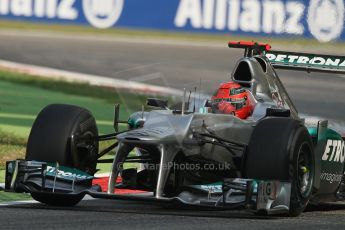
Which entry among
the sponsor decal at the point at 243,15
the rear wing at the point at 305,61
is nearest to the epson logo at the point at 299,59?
the rear wing at the point at 305,61

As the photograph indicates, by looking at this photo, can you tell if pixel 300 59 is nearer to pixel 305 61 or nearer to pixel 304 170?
pixel 305 61

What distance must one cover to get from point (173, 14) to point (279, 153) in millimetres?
11965

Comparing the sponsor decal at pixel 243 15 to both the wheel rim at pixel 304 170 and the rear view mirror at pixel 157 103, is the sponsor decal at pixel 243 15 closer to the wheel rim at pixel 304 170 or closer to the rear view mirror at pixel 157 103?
the rear view mirror at pixel 157 103

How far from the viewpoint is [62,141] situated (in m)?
9.98

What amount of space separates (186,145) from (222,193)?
2.01 feet

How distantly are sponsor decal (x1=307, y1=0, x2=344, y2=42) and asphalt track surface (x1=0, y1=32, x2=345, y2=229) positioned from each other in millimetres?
983

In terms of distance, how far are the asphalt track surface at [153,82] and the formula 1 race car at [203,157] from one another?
19cm

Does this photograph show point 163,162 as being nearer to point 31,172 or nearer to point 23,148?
point 31,172

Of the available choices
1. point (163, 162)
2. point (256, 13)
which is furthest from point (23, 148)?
point (256, 13)

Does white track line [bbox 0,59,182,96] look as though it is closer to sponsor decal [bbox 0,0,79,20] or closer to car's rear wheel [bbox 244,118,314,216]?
sponsor decal [bbox 0,0,79,20]

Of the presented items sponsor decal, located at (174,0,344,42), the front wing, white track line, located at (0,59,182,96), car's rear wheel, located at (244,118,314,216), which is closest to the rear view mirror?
the front wing

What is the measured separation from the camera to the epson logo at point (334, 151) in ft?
34.4

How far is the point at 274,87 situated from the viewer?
36.6ft

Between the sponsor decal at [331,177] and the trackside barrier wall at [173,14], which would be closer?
the sponsor decal at [331,177]
